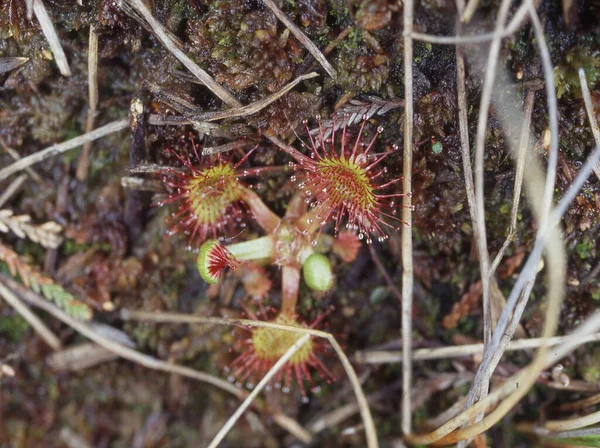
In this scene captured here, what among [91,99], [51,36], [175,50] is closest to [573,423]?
[175,50]

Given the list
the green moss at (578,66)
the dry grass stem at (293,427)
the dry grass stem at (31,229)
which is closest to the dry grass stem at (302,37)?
the green moss at (578,66)

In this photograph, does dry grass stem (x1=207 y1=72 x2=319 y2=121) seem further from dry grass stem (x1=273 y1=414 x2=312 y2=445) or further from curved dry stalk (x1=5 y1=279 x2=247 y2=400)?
dry grass stem (x1=273 y1=414 x2=312 y2=445)

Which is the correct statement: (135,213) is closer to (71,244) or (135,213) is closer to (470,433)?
(71,244)

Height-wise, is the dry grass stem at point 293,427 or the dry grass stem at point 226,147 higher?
the dry grass stem at point 226,147

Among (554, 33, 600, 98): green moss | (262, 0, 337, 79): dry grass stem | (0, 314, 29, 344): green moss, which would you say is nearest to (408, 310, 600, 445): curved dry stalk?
(554, 33, 600, 98): green moss

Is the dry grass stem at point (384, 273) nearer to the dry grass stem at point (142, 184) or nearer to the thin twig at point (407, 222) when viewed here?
the thin twig at point (407, 222)

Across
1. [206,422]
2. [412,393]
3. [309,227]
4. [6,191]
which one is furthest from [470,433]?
[6,191]

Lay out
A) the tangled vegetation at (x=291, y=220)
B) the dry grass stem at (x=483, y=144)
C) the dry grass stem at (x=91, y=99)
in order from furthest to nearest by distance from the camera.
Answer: the dry grass stem at (x=91, y=99)
the tangled vegetation at (x=291, y=220)
the dry grass stem at (x=483, y=144)
